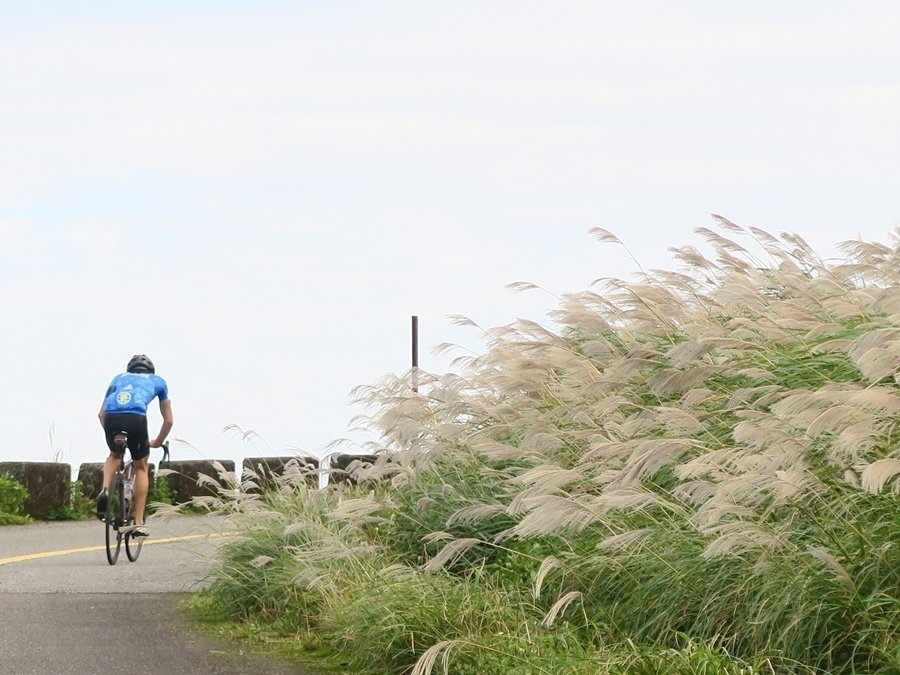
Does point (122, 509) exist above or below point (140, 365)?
below

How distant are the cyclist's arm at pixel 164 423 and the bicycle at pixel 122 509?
174mm

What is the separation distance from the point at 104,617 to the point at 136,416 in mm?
4147

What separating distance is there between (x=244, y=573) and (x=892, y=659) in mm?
4625

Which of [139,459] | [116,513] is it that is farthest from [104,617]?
[139,459]

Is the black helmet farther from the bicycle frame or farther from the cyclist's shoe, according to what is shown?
the cyclist's shoe

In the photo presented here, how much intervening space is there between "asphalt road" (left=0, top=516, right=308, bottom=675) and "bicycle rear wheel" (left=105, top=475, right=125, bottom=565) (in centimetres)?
13

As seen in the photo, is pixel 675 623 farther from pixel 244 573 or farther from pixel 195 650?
pixel 244 573

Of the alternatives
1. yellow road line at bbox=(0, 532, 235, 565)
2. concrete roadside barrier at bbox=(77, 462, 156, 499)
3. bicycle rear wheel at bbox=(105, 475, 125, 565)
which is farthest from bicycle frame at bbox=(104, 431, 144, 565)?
concrete roadside barrier at bbox=(77, 462, 156, 499)

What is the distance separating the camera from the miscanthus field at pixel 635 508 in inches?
203

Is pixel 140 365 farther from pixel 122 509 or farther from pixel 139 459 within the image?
pixel 122 509

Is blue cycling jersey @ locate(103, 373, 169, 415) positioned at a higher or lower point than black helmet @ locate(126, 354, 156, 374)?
lower

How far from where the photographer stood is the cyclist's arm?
41.0ft

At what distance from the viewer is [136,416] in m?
12.2

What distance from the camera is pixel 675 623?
5805 millimetres
